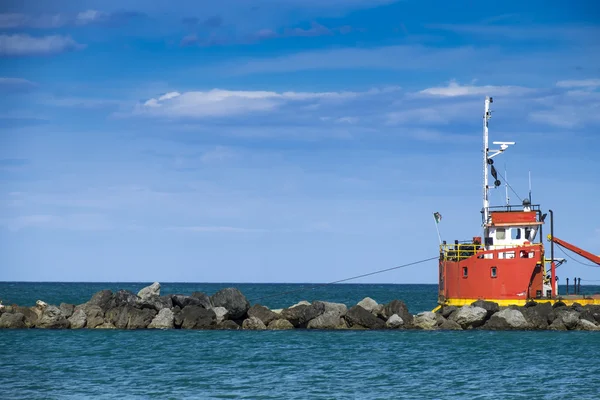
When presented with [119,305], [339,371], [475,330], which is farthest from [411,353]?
[119,305]

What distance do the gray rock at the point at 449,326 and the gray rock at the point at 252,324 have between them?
767cm

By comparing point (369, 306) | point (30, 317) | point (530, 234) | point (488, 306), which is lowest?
point (30, 317)

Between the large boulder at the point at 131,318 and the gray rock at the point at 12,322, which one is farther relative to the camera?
the gray rock at the point at 12,322

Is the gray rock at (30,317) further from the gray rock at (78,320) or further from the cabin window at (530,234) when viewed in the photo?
the cabin window at (530,234)

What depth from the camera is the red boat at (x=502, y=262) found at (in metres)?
39.2

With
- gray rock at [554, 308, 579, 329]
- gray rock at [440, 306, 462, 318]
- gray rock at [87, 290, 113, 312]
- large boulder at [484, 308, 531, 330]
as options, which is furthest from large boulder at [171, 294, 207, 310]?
gray rock at [554, 308, 579, 329]

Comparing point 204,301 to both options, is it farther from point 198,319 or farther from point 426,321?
point 426,321

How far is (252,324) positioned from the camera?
1535 inches

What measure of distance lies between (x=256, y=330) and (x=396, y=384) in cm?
1381

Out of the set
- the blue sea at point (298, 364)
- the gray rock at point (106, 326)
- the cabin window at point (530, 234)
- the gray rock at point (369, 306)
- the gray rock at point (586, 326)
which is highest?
the cabin window at point (530, 234)

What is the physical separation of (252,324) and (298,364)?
9921mm

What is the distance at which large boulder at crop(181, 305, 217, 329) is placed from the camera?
3862cm

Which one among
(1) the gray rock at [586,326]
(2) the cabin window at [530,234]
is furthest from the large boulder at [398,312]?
(1) the gray rock at [586,326]

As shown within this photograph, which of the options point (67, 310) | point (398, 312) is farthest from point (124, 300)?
point (398, 312)
